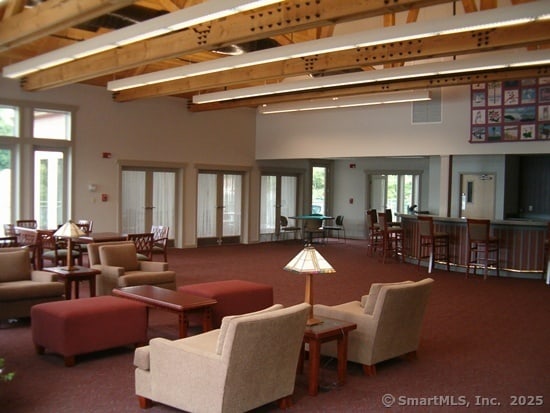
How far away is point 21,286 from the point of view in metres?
6.04

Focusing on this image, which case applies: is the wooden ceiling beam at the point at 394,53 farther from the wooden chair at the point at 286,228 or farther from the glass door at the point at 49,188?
the wooden chair at the point at 286,228

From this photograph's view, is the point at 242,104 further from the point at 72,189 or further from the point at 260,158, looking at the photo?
the point at 72,189

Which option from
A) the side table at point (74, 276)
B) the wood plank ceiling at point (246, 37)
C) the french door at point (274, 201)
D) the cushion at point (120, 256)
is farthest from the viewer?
the french door at point (274, 201)

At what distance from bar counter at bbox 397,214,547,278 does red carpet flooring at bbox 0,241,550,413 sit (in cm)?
166

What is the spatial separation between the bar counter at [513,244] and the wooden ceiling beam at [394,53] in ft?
13.4

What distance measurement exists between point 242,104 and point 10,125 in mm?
4630

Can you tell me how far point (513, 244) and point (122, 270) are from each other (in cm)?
685

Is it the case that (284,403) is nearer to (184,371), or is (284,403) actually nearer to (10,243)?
(184,371)

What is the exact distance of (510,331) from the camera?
6.32 m

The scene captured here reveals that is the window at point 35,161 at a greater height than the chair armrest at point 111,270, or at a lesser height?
greater

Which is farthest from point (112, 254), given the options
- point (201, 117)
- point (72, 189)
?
point (201, 117)

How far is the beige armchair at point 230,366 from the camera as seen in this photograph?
11.6ft

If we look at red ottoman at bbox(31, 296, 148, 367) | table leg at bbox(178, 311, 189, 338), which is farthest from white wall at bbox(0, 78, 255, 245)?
table leg at bbox(178, 311, 189, 338)

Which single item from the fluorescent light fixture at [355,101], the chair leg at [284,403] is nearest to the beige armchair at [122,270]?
the chair leg at [284,403]
